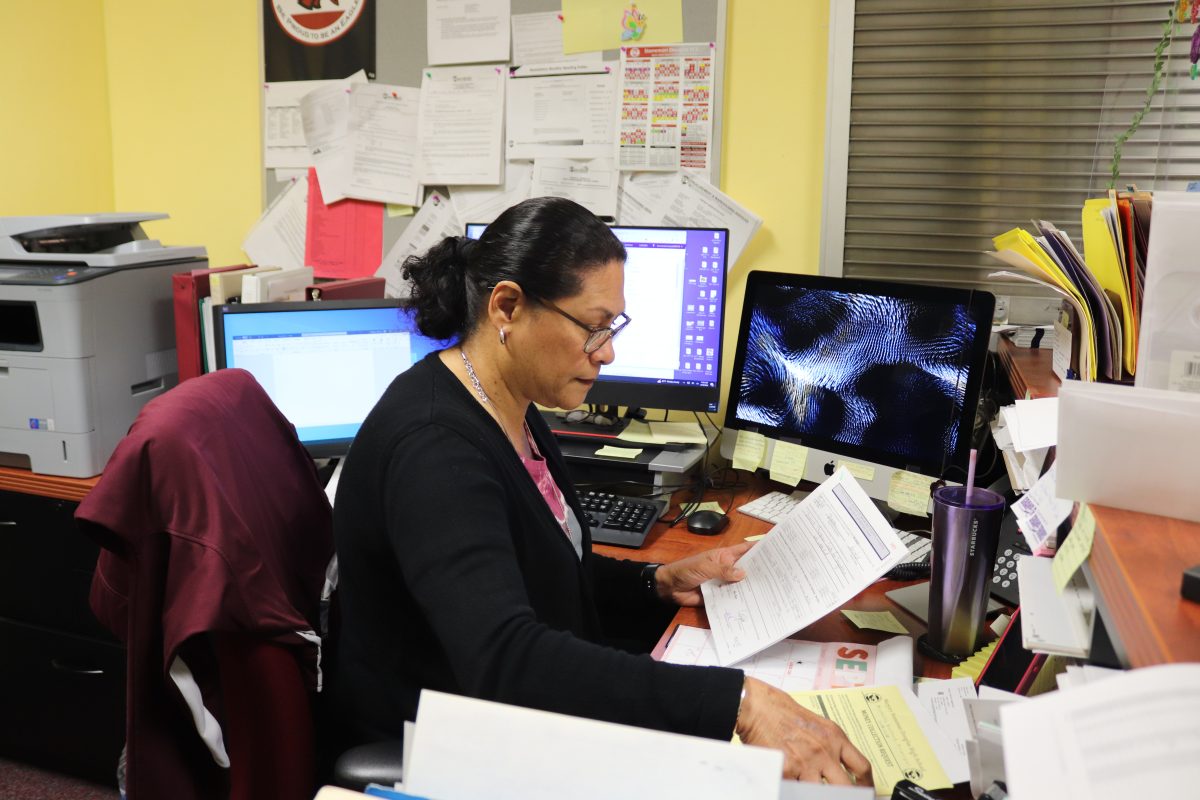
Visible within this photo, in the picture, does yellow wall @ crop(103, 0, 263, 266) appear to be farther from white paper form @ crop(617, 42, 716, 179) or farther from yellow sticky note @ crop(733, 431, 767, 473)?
yellow sticky note @ crop(733, 431, 767, 473)

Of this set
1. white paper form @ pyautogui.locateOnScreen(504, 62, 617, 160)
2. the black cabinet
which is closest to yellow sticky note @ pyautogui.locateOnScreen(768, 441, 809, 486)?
white paper form @ pyautogui.locateOnScreen(504, 62, 617, 160)

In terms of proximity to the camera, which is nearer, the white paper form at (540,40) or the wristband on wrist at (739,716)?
the wristband on wrist at (739,716)

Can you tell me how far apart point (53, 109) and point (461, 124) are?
1.21 metres

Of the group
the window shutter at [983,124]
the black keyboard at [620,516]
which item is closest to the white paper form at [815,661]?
the black keyboard at [620,516]

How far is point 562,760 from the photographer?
609 millimetres

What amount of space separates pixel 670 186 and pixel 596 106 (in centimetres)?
27

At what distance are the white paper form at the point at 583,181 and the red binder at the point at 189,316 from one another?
2.69 ft

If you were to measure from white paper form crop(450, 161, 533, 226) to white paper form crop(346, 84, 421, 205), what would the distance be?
5.1 inches

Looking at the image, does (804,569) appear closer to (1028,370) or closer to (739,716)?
(739,716)

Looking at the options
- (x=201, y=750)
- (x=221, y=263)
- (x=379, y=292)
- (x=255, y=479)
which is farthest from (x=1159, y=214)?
(x=221, y=263)

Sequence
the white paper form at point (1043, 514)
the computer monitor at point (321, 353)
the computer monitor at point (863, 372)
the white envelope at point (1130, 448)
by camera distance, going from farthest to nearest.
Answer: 1. the computer monitor at point (321, 353)
2. the computer monitor at point (863, 372)
3. the white paper form at point (1043, 514)
4. the white envelope at point (1130, 448)

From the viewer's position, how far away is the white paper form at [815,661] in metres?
1.22

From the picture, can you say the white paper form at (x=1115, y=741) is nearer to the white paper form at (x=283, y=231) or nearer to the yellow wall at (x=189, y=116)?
the white paper form at (x=283, y=231)

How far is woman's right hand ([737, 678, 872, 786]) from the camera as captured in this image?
96 centimetres
